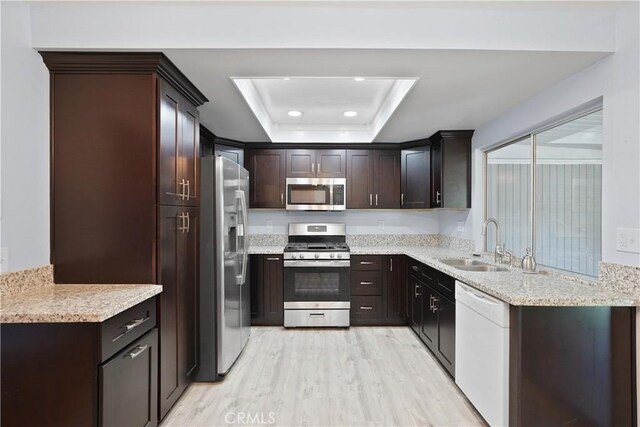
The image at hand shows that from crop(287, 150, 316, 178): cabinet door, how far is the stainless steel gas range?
0.99m

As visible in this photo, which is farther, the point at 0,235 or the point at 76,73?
the point at 76,73

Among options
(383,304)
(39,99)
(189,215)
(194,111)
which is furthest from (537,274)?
(39,99)

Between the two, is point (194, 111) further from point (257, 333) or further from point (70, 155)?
point (257, 333)

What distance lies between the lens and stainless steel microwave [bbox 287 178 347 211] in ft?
13.1

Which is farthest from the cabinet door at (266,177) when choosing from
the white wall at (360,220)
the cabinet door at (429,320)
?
the cabinet door at (429,320)

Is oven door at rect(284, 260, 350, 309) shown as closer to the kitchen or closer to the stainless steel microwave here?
the stainless steel microwave

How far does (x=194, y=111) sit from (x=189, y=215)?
80 cm

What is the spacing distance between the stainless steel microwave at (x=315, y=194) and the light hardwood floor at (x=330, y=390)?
1560 mm

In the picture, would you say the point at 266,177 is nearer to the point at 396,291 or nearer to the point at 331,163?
the point at 331,163

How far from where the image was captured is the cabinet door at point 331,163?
4.11m

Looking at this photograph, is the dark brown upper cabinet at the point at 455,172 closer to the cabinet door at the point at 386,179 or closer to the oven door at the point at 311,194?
the cabinet door at the point at 386,179

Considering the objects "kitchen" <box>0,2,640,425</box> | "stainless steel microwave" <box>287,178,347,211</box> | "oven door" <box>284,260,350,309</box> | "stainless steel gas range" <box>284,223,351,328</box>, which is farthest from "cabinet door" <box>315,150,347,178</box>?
"kitchen" <box>0,2,640,425</box>

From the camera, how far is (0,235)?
1654 mm

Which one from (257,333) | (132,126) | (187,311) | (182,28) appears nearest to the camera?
(182,28)
